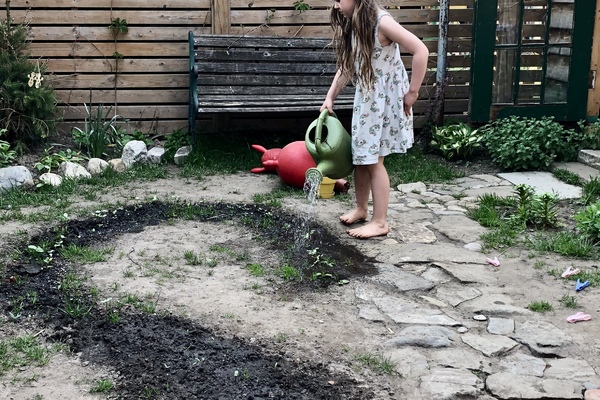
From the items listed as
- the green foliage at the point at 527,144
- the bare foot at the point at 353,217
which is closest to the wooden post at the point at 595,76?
the green foliage at the point at 527,144

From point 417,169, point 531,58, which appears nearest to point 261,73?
point 417,169

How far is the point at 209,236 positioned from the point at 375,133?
1196mm

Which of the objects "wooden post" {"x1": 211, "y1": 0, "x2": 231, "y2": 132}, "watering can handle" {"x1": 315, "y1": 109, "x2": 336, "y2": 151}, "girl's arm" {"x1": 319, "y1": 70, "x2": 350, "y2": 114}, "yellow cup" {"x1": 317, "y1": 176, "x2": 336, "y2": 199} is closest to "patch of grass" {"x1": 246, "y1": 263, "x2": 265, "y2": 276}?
"watering can handle" {"x1": 315, "y1": 109, "x2": 336, "y2": 151}

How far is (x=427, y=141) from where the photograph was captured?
7.06 meters

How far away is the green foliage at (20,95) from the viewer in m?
6.09

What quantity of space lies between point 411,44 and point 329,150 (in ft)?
2.66

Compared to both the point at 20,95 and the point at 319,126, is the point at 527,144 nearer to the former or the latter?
the point at 319,126

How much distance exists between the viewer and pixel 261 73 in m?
6.82

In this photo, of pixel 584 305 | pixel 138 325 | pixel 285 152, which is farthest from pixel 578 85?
pixel 138 325

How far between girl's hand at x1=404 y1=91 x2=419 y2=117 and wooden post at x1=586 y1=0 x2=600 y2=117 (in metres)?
3.35

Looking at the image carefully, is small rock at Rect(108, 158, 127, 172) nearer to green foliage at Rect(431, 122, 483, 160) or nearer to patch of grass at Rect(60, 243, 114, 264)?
patch of grass at Rect(60, 243, 114, 264)

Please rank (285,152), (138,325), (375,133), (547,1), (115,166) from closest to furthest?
1. (138,325)
2. (375,133)
3. (285,152)
4. (115,166)
5. (547,1)

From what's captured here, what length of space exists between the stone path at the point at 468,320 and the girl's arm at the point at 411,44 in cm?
98

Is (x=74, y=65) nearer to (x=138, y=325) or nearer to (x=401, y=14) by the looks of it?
(x=401, y=14)
